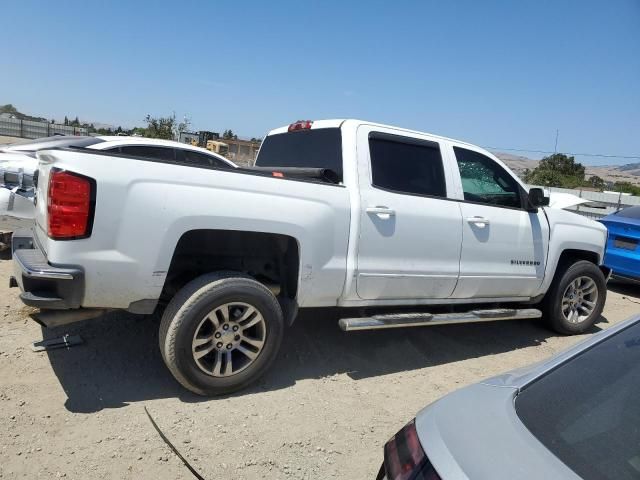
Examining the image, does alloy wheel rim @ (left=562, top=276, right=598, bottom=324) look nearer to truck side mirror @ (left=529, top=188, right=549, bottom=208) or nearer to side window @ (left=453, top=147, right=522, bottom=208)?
truck side mirror @ (left=529, top=188, right=549, bottom=208)

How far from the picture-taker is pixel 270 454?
9.36 feet

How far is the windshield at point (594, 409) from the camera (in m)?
1.37

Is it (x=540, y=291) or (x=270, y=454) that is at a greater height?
(x=540, y=291)

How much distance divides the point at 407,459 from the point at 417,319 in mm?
2617

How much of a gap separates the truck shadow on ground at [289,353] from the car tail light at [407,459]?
81.7 inches

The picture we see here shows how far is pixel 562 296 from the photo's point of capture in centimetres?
532

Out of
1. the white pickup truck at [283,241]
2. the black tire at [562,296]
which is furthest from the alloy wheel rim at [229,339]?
the black tire at [562,296]

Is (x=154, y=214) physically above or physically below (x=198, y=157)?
below

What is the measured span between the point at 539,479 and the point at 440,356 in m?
3.39

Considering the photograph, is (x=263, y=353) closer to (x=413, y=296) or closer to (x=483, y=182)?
(x=413, y=296)

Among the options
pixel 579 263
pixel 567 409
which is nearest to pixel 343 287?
pixel 567 409

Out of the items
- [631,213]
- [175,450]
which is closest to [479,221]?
[175,450]

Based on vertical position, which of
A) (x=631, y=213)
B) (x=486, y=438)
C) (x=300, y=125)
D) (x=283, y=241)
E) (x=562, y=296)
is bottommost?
(x=562, y=296)

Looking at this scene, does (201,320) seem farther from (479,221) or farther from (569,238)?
(569,238)
